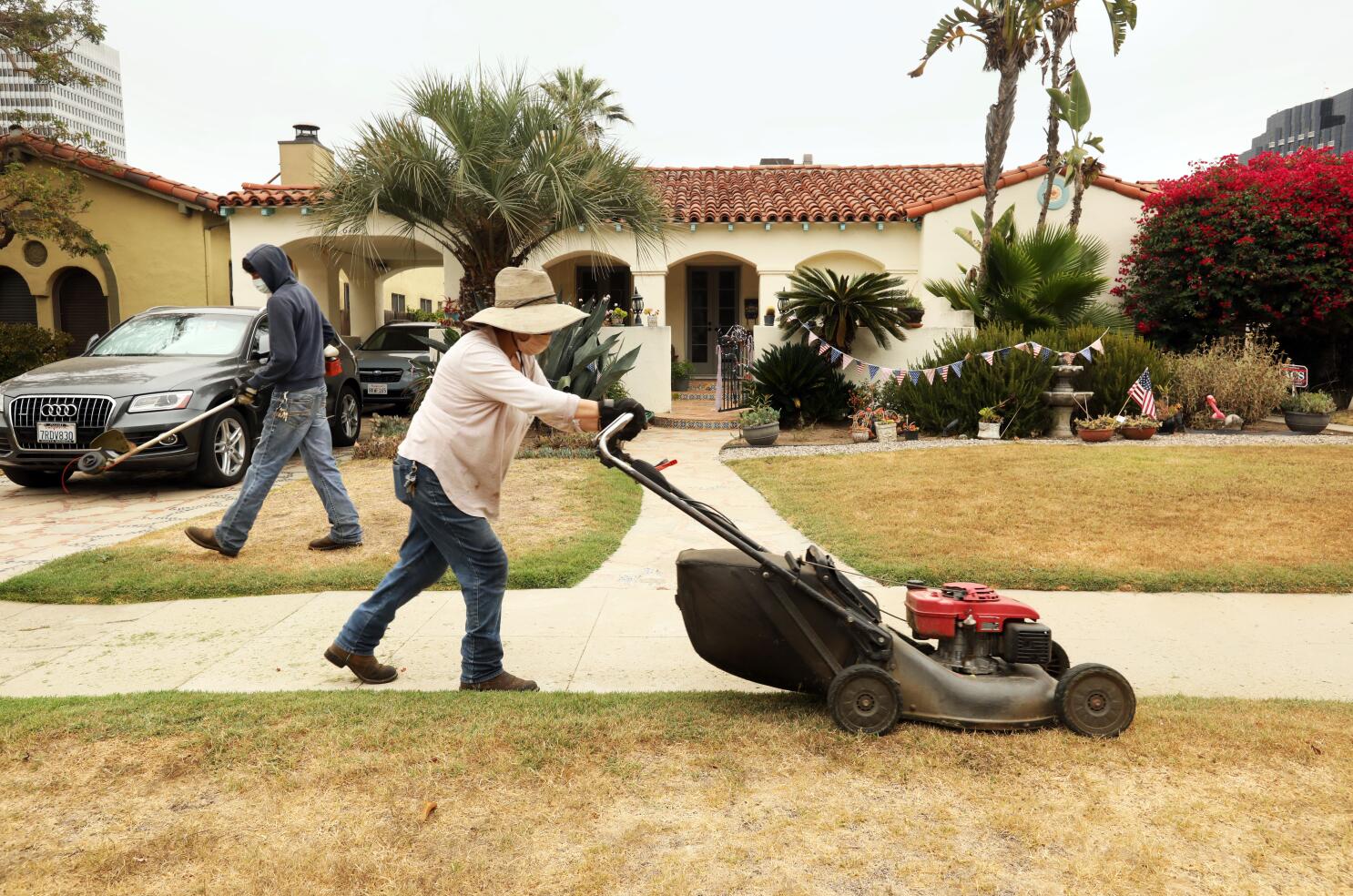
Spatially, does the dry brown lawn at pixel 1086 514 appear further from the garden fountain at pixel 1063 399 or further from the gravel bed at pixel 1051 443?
the garden fountain at pixel 1063 399

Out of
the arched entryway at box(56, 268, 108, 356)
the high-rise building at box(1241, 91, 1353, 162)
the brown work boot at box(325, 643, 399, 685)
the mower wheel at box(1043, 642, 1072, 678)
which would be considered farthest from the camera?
the high-rise building at box(1241, 91, 1353, 162)

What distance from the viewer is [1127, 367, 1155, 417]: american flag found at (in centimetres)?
1309

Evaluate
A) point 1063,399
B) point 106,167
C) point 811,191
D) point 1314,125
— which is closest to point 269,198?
point 106,167

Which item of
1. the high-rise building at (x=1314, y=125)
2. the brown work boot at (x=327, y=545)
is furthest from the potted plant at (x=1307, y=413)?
the high-rise building at (x=1314, y=125)

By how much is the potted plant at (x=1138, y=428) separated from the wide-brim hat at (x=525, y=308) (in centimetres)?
1085

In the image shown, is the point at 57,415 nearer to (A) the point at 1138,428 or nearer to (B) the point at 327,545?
(B) the point at 327,545

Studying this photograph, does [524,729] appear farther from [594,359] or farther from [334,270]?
[334,270]

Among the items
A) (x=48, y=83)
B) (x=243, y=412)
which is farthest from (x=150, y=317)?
(x=48, y=83)

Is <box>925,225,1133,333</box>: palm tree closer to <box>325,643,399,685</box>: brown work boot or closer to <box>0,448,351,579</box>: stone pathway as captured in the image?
<box>0,448,351,579</box>: stone pathway

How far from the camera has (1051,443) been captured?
1233cm

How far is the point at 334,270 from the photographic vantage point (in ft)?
71.0

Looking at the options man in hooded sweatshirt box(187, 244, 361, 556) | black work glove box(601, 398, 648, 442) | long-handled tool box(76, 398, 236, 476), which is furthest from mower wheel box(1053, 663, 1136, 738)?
long-handled tool box(76, 398, 236, 476)

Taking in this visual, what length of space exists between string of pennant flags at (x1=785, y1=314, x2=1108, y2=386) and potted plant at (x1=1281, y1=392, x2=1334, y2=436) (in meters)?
2.94

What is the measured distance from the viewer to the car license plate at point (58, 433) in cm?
876
